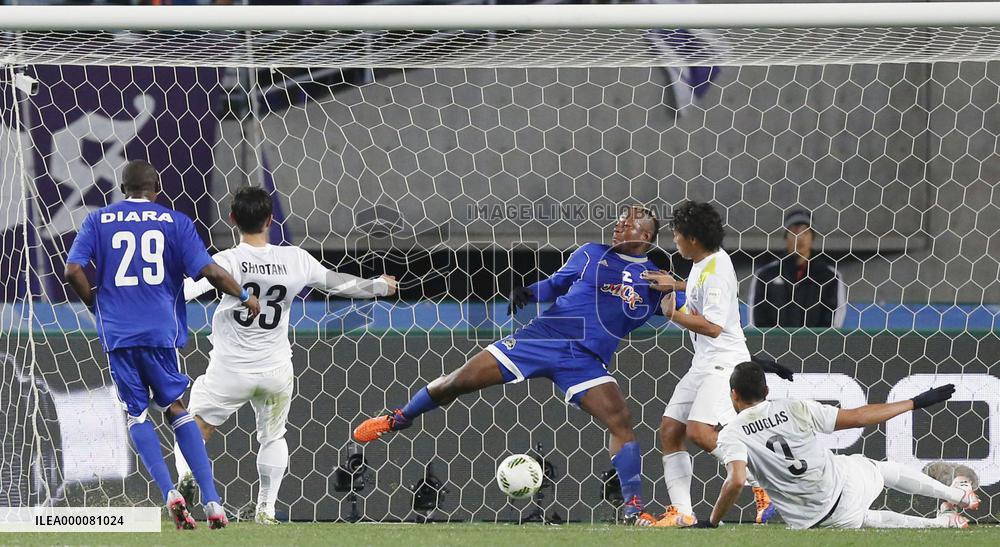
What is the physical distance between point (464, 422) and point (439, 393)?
592 mm

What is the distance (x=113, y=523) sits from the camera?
5.34 metres

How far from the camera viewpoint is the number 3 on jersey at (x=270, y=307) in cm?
607

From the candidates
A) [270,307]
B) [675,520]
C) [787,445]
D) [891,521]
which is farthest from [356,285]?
[891,521]

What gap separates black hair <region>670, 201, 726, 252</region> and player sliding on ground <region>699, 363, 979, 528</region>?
0.69 m

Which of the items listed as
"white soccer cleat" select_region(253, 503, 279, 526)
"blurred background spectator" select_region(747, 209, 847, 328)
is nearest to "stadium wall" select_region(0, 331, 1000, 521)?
"blurred background spectator" select_region(747, 209, 847, 328)

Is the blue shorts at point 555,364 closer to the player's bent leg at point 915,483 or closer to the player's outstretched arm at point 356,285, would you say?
the player's outstretched arm at point 356,285

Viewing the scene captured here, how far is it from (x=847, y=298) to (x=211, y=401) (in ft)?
12.2

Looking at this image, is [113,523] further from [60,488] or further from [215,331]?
[60,488]

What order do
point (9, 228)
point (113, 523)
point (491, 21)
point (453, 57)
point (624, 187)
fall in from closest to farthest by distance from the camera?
point (113, 523)
point (491, 21)
point (453, 57)
point (9, 228)
point (624, 187)

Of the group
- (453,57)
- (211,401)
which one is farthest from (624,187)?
(211,401)

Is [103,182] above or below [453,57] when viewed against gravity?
below

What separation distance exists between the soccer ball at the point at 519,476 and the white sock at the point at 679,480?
61cm

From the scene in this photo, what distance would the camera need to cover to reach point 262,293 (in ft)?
19.9

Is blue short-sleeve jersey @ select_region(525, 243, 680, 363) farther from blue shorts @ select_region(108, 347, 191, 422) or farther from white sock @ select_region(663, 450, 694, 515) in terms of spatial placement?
blue shorts @ select_region(108, 347, 191, 422)
